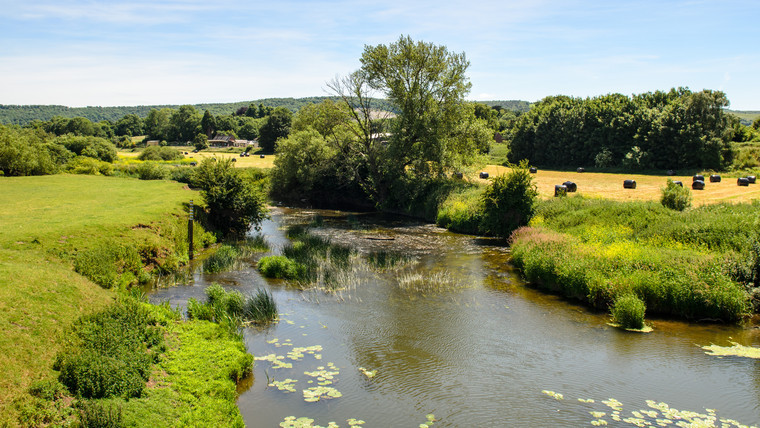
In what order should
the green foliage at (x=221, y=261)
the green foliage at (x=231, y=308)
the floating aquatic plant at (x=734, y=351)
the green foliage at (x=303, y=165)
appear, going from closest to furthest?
the floating aquatic plant at (x=734, y=351) → the green foliage at (x=231, y=308) → the green foliage at (x=221, y=261) → the green foliage at (x=303, y=165)

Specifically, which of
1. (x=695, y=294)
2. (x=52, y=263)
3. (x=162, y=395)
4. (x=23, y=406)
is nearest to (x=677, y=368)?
(x=695, y=294)

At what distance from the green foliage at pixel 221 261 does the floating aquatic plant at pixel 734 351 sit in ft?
58.6

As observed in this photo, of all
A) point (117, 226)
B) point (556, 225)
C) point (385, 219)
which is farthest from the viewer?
Answer: point (385, 219)

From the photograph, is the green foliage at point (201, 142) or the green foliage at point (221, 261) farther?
the green foliage at point (201, 142)

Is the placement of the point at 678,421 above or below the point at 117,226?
below

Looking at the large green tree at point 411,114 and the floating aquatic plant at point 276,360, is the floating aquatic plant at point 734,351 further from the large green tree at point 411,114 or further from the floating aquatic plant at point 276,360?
the large green tree at point 411,114

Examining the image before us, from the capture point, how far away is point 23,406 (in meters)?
7.28

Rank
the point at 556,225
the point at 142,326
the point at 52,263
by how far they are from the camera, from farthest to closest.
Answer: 1. the point at 556,225
2. the point at 52,263
3. the point at 142,326

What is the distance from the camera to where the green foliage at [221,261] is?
2055 cm

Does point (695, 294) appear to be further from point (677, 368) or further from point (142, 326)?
point (142, 326)

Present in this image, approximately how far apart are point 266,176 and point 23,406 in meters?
51.9

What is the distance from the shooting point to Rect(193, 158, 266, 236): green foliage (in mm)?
27469

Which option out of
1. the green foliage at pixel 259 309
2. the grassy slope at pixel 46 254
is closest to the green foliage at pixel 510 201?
the green foliage at pixel 259 309

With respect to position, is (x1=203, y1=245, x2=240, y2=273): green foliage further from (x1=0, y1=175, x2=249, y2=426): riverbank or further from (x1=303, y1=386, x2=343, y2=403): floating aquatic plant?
(x1=303, y1=386, x2=343, y2=403): floating aquatic plant
